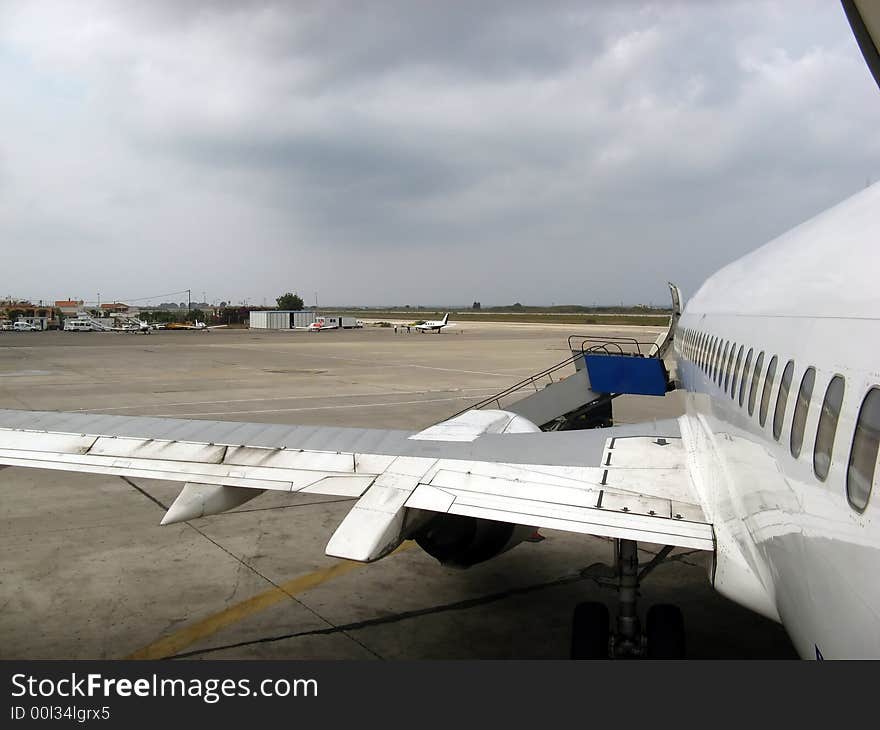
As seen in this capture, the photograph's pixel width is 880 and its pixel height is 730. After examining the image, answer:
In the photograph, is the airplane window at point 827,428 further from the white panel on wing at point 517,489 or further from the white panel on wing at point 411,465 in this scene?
the white panel on wing at point 411,465

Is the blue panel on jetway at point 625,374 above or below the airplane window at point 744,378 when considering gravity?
below

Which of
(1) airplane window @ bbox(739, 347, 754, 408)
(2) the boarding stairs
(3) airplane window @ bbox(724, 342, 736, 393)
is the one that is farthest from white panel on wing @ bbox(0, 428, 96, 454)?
(2) the boarding stairs

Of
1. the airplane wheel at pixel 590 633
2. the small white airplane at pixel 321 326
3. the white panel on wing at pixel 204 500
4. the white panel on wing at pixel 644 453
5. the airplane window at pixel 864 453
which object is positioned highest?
the small white airplane at pixel 321 326

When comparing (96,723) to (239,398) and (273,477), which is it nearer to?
(273,477)

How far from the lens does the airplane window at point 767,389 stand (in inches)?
181

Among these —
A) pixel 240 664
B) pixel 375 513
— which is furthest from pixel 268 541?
pixel 240 664

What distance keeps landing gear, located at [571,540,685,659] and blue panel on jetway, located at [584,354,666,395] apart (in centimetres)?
781

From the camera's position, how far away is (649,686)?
9.48ft

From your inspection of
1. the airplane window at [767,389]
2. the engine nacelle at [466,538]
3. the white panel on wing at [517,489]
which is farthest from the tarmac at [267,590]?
the airplane window at [767,389]

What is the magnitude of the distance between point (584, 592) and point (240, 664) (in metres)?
5.96

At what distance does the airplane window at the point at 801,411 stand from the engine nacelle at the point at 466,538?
2.60m

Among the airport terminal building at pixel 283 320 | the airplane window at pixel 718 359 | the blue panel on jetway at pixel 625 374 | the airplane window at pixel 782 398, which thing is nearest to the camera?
the airplane window at pixel 782 398

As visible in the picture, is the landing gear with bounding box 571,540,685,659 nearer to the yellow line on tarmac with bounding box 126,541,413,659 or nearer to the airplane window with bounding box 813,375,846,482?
the yellow line on tarmac with bounding box 126,541,413,659

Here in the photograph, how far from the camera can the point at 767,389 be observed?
4.66 meters
